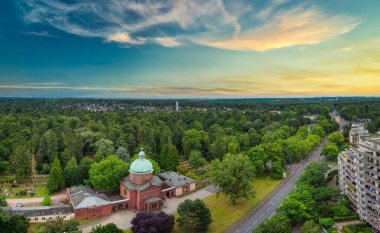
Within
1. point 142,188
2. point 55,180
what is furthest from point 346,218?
point 55,180

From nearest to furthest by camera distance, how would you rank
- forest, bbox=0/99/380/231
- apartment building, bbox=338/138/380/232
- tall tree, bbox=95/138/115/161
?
1. apartment building, bbox=338/138/380/232
2. forest, bbox=0/99/380/231
3. tall tree, bbox=95/138/115/161

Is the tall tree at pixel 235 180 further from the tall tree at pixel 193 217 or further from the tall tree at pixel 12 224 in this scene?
the tall tree at pixel 12 224

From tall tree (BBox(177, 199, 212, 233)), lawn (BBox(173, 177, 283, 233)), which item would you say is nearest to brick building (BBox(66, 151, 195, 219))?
lawn (BBox(173, 177, 283, 233))

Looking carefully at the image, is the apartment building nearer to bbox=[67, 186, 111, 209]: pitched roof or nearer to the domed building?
the domed building

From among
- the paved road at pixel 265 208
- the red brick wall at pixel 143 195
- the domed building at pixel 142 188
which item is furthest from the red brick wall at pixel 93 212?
the paved road at pixel 265 208

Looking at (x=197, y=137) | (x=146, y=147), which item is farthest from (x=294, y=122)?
(x=146, y=147)

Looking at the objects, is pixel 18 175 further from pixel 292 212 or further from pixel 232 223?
pixel 292 212
